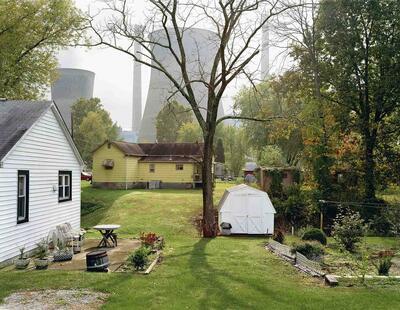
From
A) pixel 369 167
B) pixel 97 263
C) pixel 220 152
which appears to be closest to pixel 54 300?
pixel 97 263

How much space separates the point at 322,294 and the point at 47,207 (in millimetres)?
9886

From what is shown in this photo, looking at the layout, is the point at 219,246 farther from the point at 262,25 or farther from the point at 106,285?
the point at 262,25

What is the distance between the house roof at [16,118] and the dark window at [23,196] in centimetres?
106

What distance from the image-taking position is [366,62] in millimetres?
24812

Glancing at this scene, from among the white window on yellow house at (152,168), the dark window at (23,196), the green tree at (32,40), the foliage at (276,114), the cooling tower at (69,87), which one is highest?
the cooling tower at (69,87)

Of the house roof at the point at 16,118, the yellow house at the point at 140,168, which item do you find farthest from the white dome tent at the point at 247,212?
the yellow house at the point at 140,168

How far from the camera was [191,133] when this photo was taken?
200ft

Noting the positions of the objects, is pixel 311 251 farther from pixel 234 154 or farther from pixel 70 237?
pixel 234 154

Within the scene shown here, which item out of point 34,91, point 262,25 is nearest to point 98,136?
point 34,91

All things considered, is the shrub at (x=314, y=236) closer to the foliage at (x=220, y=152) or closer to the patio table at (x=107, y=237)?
the patio table at (x=107, y=237)

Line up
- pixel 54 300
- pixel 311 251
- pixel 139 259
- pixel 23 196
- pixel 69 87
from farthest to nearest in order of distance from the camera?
1. pixel 69 87
2. pixel 23 196
3. pixel 311 251
4. pixel 139 259
5. pixel 54 300

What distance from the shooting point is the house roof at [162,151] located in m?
36.6

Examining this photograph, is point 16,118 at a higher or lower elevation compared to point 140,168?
higher

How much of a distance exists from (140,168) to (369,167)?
1966 cm
